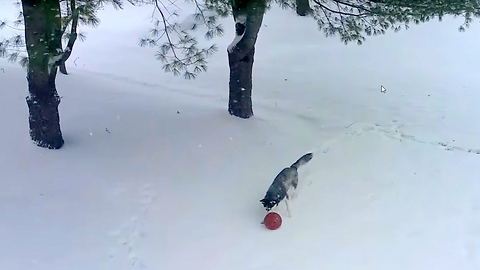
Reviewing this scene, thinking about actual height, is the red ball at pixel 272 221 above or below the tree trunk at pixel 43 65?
below

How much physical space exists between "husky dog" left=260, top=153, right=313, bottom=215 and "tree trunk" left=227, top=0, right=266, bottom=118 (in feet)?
5.04

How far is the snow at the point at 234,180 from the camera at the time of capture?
3.48 m

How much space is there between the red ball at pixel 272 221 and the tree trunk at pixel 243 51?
2.23 metres

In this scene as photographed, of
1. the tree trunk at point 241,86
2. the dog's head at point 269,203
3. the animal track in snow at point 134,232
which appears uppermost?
the tree trunk at point 241,86

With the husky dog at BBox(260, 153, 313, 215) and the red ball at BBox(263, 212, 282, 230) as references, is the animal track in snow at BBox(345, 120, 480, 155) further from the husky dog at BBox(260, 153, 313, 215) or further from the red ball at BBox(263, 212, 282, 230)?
the red ball at BBox(263, 212, 282, 230)

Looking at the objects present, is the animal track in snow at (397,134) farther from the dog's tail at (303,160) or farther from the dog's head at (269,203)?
the dog's head at (269,203)

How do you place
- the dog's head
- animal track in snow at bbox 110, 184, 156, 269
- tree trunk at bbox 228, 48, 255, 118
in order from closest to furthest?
animal track in snow at bbox 110, 184, 156, 269, the dog's head, tree trunk at bbox 228, 48, 255, 118

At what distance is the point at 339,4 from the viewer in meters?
5.59

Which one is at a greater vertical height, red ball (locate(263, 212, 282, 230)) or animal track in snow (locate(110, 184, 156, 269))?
red ball (locate(263, 212, 282, 230))

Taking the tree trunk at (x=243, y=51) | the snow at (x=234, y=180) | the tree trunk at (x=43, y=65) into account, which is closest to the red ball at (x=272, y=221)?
the snow at (x=234, y=180)

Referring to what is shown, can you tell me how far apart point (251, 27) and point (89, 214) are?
2.78m

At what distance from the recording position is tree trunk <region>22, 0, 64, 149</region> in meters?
4.42

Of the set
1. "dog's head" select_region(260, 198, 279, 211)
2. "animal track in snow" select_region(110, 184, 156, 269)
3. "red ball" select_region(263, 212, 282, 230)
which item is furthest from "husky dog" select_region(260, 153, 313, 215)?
"animal track in snow" select_region(110, 184, 156, 269)

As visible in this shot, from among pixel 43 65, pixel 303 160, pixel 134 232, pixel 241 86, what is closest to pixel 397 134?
pixel 303 160
